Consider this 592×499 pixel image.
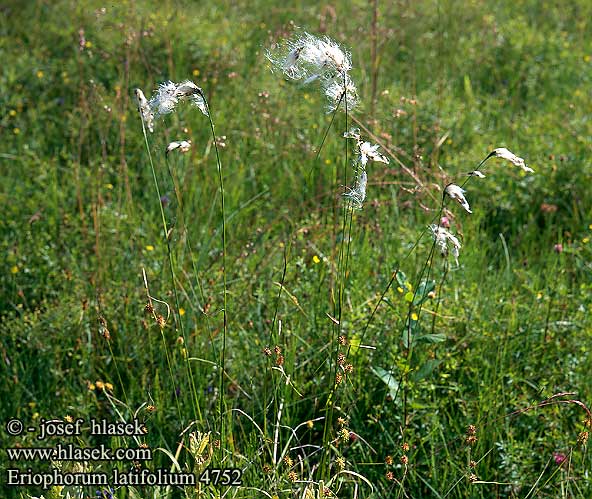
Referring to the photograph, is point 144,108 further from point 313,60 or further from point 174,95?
point 313,60

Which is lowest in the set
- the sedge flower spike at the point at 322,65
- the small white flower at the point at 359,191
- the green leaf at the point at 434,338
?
the green leaf at the point at 434,338

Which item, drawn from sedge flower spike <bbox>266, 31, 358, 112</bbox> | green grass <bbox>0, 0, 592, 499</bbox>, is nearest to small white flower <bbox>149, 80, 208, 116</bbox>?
sedge flower spike <bbox>266, 31, 358, 112</bbox>

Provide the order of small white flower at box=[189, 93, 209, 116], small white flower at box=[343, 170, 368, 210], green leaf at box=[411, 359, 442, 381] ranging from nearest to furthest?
small white flower at box=[343, 170, 368, 210] < small white flower at box=[189, 93, 209, 116] < green leaf at box=[411, 359, 442, 381]

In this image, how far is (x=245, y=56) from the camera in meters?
4.53

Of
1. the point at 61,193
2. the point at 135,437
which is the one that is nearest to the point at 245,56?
the point at 61,193

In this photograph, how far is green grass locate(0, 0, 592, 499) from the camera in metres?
2.21

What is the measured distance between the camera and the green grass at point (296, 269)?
2.21 m

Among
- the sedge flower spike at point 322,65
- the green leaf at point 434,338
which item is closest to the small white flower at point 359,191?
the sedge flower spike at point 322,65

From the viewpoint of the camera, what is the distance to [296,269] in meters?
2.80

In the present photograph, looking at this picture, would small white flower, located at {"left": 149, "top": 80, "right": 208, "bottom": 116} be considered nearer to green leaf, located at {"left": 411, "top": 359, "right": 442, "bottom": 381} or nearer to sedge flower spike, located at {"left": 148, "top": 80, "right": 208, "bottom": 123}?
sedge flower spike, located at {"left": 148, "top": 80, "right": 208, "bottom": 123}

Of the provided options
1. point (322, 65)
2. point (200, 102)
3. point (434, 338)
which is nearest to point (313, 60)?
point (322, 65)

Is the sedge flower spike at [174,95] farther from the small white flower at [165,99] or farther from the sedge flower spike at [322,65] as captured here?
the sedge flower spike at [322,65]

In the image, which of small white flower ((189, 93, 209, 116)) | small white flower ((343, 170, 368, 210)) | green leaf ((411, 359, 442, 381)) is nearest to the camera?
small white flower ((343, 170, 368, 210))

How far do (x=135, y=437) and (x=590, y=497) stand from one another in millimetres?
1253
